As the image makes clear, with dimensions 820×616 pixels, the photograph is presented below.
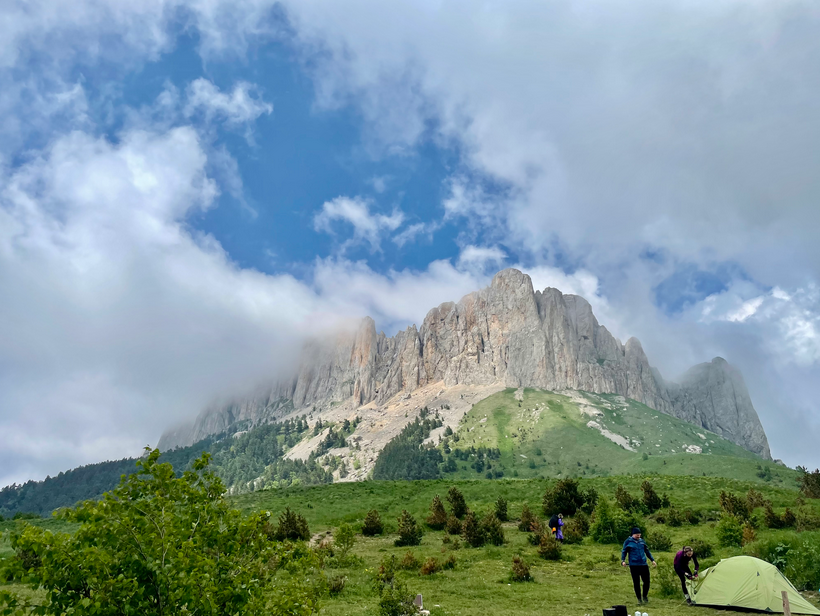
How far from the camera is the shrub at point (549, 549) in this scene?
87.9 feet

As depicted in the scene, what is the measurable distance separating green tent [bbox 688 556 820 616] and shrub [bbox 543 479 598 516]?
2028 centimetres

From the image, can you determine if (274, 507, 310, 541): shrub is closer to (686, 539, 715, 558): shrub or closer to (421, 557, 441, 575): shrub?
(421, 557, 441, 575): shrub

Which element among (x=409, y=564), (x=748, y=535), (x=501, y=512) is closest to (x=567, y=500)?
(x=501, y=512)

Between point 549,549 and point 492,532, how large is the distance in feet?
16.5

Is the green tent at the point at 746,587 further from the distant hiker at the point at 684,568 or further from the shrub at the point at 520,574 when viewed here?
the shrub at the point at 520,574

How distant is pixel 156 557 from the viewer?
6.54 meters

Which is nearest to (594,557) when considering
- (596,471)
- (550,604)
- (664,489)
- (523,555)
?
(523,555)

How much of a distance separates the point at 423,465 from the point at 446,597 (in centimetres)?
16307

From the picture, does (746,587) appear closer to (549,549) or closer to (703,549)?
(703,549)

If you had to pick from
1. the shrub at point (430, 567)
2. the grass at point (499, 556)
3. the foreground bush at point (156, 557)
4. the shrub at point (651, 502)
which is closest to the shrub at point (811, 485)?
→ the grass at point (499, 556)

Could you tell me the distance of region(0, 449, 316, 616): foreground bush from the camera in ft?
19.1

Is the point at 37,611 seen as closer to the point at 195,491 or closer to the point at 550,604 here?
the point at 195,491

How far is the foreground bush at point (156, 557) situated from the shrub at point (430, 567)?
17.8m

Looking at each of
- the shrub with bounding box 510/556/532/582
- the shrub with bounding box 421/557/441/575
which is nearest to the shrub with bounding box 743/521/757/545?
the shrub with bounding box 510/556/532/582
